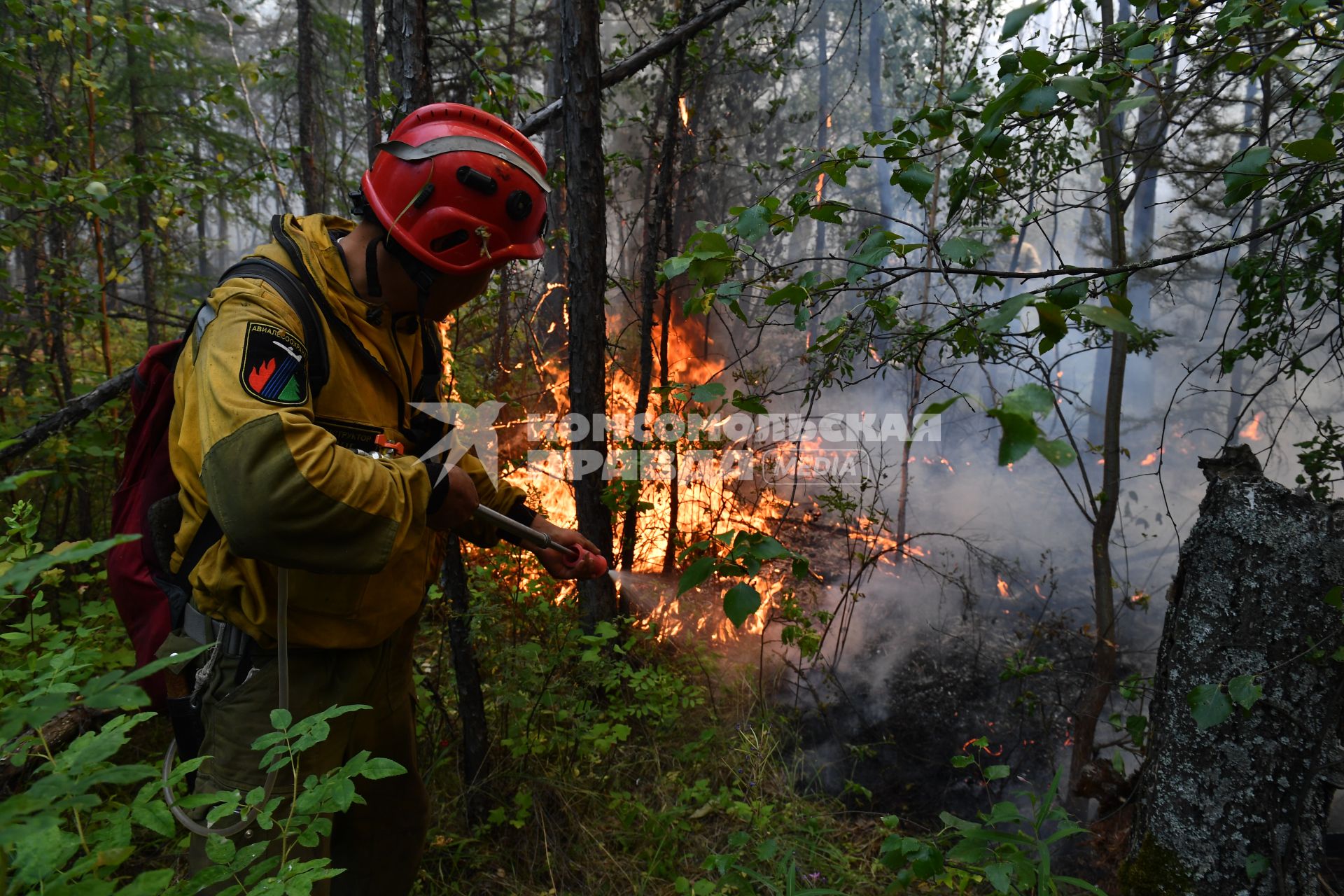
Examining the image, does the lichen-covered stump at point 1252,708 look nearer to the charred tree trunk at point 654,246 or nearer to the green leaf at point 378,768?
the green leaf at point 378,768

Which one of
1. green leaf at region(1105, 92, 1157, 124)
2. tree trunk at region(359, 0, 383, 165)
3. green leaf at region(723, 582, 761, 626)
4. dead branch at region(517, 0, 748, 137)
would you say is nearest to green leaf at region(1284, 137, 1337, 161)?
green leaf at region(1105, 92, 1157, 124)

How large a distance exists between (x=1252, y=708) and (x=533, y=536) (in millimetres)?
2763

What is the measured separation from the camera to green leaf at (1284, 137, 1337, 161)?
1549 mm

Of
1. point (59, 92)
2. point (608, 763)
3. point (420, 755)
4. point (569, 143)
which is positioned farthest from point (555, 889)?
point (59, 92)

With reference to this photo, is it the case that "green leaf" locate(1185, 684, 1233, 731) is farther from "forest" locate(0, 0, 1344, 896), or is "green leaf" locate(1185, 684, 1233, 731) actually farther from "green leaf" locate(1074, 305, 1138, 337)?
"green leaf" locate(1074, 305, 1138, 337)

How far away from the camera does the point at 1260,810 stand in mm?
2508

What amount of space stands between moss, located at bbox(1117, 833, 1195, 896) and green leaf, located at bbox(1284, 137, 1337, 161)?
2595 millimetres

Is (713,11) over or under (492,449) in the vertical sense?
over

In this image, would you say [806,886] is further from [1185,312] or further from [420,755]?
[1185,312]

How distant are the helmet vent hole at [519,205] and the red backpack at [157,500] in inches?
28.2

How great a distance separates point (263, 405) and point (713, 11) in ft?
10.8

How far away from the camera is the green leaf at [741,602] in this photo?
80.8 inches

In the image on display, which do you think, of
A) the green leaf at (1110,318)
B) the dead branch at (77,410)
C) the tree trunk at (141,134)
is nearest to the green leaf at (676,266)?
the green leaf at (1110,318)

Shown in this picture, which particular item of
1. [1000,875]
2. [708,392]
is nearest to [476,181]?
[708,392]
